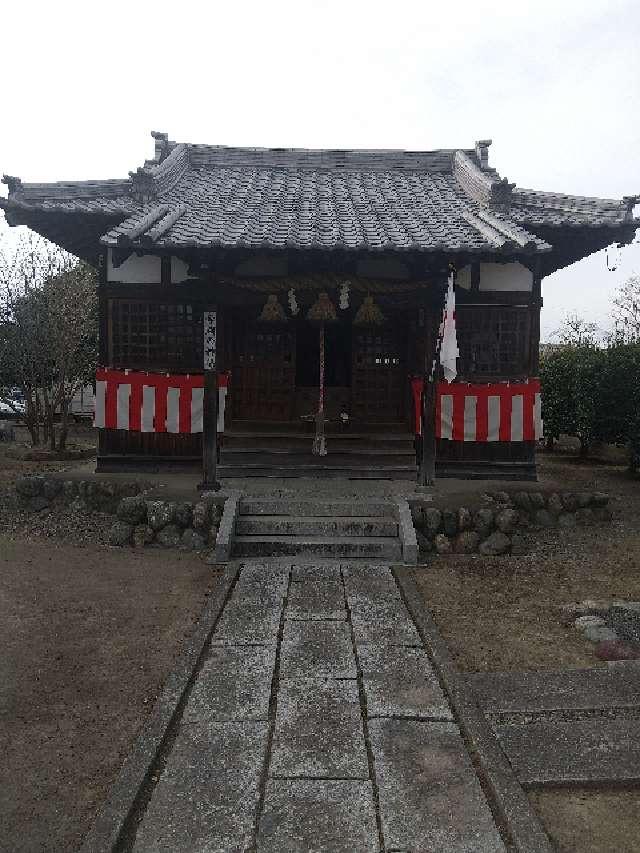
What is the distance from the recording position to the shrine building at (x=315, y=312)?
10.6m

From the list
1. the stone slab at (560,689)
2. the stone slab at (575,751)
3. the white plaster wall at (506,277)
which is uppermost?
the white plaster wall at (506,277)

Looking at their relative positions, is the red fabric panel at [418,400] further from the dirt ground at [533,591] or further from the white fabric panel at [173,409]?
the white fabric panel at [173,409]

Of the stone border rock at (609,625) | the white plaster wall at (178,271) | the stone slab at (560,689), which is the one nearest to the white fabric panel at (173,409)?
the white plaster wall at (178,271)

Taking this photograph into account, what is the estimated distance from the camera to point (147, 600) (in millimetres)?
7539

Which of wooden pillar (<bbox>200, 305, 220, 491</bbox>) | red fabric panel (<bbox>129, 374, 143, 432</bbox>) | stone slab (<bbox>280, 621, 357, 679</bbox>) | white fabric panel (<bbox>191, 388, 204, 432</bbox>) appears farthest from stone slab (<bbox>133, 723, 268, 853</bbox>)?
red fabric panel (<bbox>129, 374, 143, 432</bbox>)

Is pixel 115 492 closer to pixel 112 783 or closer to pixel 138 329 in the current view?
pixel 138 329

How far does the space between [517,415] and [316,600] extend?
223 inches

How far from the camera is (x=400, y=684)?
5.44 metres

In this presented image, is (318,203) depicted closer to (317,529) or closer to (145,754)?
(317,529)

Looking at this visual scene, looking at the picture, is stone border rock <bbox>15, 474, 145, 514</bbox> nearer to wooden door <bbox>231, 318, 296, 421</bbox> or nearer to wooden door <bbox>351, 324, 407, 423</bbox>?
wooden door <bbox>231, 318, 296, 421</bbox>

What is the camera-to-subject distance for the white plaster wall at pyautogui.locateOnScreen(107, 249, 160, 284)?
11961 millimetres

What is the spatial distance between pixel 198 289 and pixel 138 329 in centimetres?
213

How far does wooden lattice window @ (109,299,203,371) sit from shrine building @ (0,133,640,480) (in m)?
0.03

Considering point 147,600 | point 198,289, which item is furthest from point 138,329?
point 147,600
